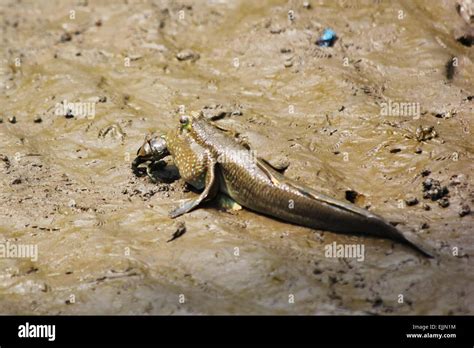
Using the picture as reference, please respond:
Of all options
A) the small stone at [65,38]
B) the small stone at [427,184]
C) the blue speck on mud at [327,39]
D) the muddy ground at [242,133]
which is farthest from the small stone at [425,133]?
the small stone at [65,38]

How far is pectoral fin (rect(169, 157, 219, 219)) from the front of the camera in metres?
5.66

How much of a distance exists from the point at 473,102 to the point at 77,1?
643cm

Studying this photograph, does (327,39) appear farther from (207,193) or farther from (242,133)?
(207,193)

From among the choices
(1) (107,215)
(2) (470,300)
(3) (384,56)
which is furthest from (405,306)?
(3) (384,56)

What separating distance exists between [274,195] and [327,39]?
135 inches

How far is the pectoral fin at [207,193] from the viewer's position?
566 cm

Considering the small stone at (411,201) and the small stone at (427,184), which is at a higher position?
the small stone at (427,184)

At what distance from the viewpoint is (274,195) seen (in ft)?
17.7

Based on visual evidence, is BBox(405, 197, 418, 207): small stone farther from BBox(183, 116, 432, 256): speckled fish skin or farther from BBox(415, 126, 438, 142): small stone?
BBox(415, 126, 438, 142): small stone

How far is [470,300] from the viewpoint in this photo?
4.39 meters

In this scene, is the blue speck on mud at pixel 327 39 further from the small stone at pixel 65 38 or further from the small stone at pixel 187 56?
the small stone at pixel 65 38

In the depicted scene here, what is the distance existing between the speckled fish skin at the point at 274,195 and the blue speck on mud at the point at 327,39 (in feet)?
8.78

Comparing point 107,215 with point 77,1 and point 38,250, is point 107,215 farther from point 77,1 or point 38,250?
point 77,1

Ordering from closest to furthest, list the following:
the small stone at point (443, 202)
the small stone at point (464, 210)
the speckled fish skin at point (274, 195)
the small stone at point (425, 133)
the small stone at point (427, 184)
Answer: the speckled fish skin at point (274, 195)
the small stone at point (464, 210)
the small stone at point (443, 202)
the small stone at point (427, 184)
the small stone at point (425, 133)
